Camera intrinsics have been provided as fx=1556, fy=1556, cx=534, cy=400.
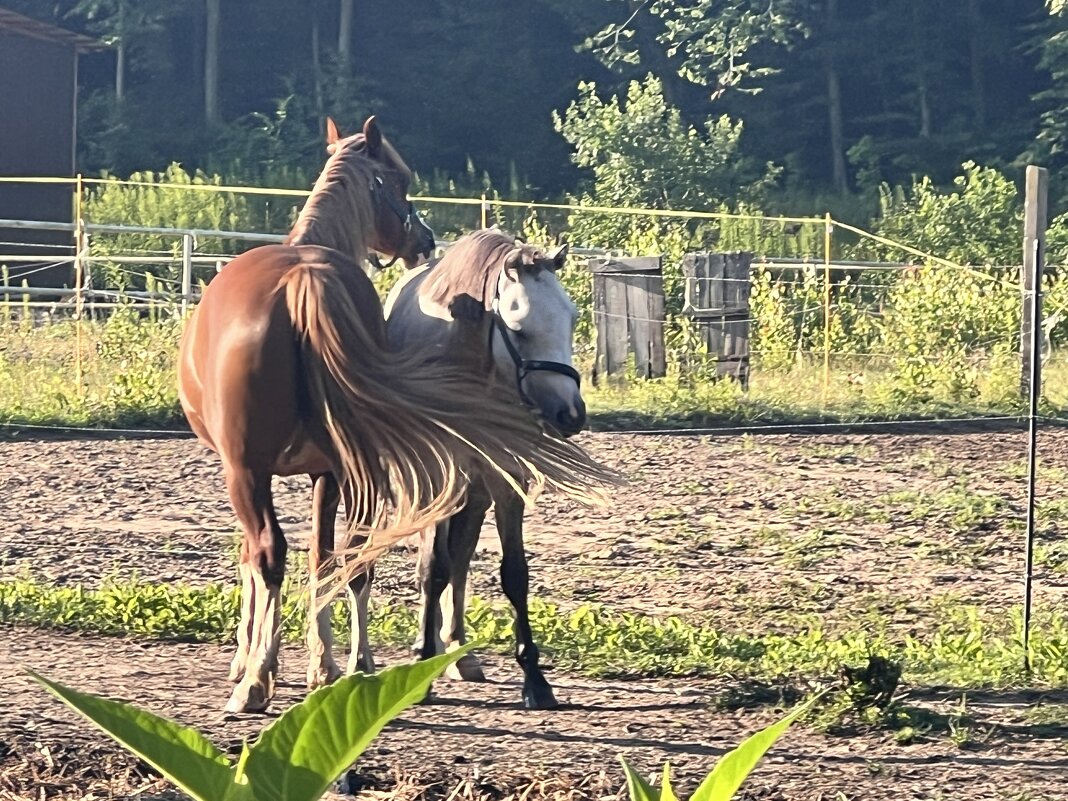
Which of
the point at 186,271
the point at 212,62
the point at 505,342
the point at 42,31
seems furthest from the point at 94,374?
the point at 212,62

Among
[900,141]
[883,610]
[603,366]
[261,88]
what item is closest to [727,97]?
[900,141]

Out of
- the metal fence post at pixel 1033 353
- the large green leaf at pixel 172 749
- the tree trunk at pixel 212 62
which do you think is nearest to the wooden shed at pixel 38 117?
the tree trunk at pixel 212 62

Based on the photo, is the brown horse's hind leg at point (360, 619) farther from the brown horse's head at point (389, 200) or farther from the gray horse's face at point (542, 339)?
the brown horse's head at point (389, 200)

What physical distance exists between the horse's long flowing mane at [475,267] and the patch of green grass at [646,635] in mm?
1109

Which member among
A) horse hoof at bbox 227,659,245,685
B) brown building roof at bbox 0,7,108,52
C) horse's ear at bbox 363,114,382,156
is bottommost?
horse hoof at bbox 227,659,245,685

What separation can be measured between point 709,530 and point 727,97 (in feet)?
102

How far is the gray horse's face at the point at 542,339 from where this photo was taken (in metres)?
4.67

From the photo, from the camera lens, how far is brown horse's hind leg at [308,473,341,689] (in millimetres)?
4699

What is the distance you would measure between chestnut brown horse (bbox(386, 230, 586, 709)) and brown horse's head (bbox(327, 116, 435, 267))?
0.59m

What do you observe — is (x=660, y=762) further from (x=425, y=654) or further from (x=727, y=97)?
(x=727, y=97)

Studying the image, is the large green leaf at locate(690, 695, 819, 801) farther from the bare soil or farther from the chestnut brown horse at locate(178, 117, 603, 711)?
the chestnut brown horse at locate(178, 117, 603, 711)

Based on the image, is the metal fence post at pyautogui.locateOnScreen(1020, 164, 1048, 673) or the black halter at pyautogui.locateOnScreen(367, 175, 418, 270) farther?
the black halter at pyautogui.locateOnScreen(367, 175, 418, 270)

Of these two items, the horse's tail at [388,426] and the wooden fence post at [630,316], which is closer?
the horse's tail at [388,426]

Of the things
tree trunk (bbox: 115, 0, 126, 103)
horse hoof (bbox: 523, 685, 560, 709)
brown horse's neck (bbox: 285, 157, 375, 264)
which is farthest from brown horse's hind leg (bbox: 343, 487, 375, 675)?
tree trunk (bbox: 115, 0, 126, 103)
